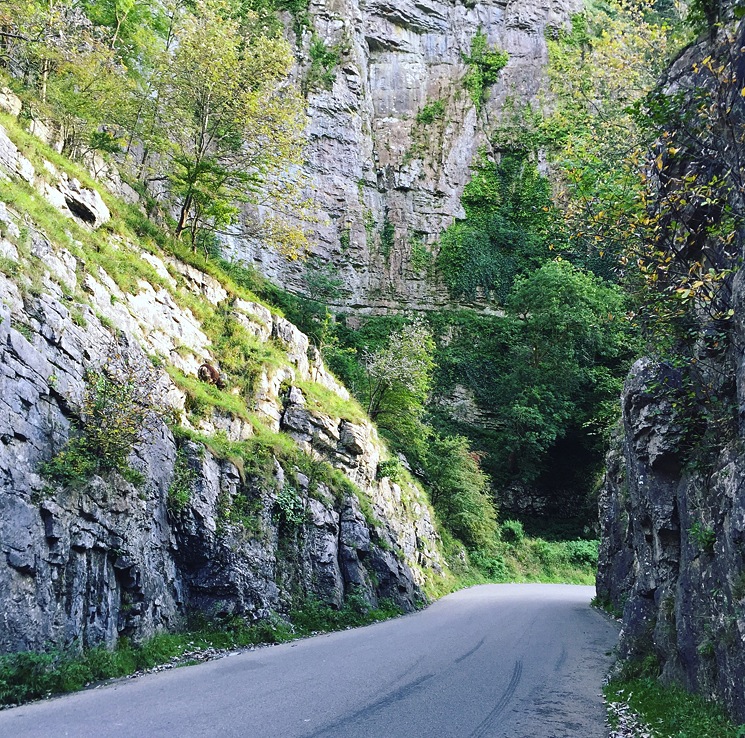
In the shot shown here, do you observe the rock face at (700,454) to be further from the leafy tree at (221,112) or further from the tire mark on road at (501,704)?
the leafy tree at (221,112)

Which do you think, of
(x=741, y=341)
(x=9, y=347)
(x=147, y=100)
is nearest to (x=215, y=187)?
(x=147, y=100)

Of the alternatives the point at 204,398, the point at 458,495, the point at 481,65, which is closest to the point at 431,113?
the point at 481,65

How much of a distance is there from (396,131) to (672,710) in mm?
40749

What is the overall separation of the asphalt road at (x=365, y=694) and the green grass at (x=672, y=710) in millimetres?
400

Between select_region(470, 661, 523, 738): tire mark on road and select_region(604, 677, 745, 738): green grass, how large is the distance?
3.63ft

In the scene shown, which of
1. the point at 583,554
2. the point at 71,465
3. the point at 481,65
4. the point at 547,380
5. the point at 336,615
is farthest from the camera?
Answer: the point at 481,65

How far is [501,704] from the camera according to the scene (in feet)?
21.4

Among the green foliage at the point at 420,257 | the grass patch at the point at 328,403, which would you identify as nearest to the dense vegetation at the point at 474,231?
the grass patch at the point at 328,403

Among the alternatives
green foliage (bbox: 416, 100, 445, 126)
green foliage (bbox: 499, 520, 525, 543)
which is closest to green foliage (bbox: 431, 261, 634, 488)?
green foliage (bbox: 499, 520, 525, 543)

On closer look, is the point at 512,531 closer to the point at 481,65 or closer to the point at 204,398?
the point at 204,398

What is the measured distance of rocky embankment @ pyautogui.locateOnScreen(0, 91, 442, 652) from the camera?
25.7 feet

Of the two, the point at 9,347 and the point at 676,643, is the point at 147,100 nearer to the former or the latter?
the point at 9,347

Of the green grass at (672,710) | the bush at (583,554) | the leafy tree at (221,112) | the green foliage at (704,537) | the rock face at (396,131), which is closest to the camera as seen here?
the green grass at (672,710)

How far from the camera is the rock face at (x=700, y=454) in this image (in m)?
5.50
